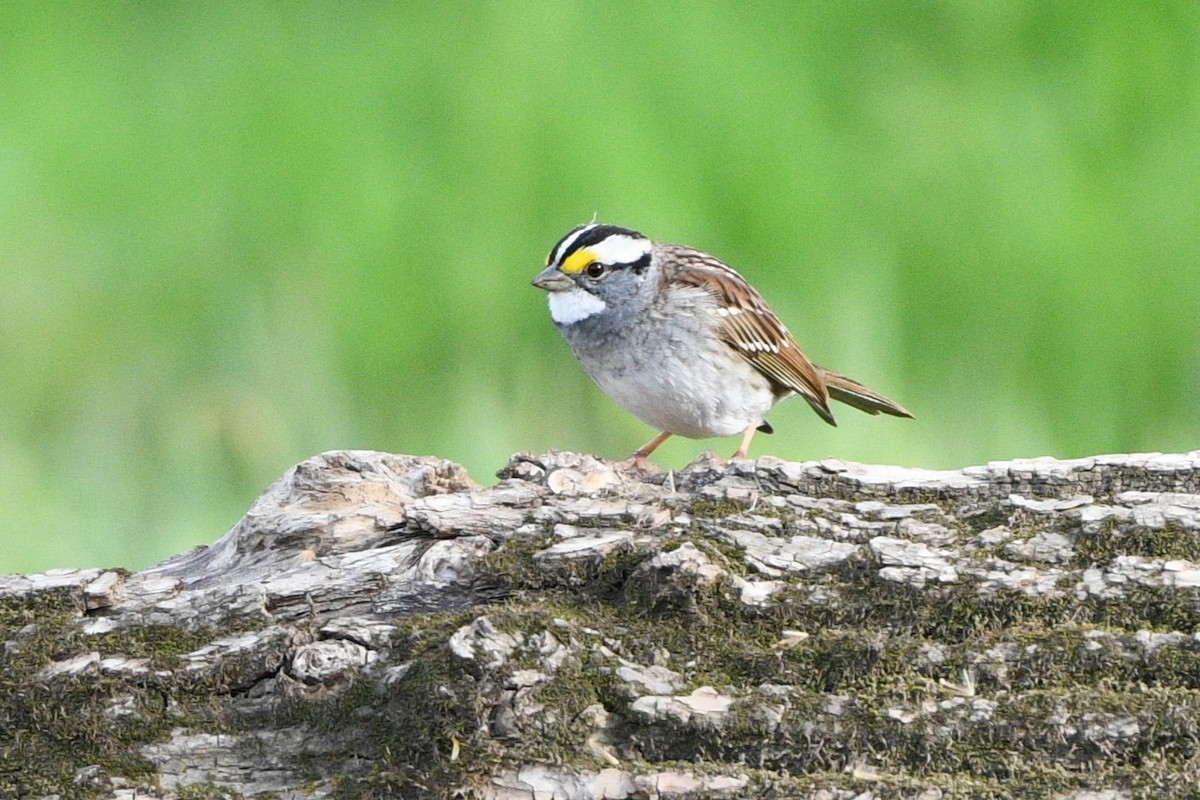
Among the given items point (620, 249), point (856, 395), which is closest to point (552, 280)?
point (620, 249)

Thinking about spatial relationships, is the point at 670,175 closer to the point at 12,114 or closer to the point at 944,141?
the point at 944,141

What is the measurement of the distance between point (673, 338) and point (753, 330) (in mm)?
369

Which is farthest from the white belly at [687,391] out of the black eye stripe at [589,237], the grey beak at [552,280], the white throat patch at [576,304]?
the black eye stripe at [589,237]

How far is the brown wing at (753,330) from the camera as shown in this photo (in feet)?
16.2

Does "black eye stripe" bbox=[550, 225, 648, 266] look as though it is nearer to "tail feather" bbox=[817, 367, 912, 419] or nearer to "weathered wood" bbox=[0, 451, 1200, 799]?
"tail feather" bbox=[817, 367, 912, 419]

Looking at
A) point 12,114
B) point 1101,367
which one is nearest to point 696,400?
point 1101,367

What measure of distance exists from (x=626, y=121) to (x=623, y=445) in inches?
44.3

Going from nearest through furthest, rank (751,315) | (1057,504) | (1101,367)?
(1057,504) < (1101,367) < (751,315)

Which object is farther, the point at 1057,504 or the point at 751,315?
the point at 751,315

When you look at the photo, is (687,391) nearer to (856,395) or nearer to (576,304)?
(576,304)

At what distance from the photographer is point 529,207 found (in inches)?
193

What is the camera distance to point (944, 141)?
4898mm

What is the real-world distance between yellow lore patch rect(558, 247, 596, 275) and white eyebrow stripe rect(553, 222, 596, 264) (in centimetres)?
3

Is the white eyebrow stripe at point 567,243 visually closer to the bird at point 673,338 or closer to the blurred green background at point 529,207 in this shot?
the bird at point 673,338
